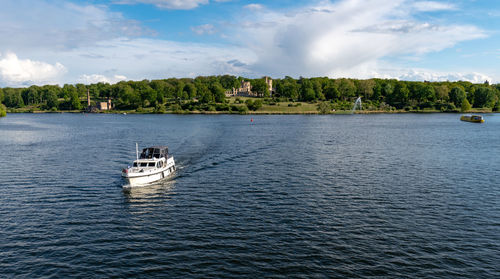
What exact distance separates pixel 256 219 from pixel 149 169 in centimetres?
2355

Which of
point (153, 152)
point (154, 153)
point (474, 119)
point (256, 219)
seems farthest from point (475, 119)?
point (256, 219)

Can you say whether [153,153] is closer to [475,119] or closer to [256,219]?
[256,219]

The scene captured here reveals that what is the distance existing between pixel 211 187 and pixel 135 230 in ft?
58.4

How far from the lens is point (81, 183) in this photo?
55469mm

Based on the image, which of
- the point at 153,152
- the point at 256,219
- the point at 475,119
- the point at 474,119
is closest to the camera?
the point at 256,219

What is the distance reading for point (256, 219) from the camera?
130 feet

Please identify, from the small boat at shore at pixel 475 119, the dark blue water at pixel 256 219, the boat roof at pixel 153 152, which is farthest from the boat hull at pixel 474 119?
the boat roof at pixel 153 152

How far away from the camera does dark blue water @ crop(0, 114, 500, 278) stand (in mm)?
29812

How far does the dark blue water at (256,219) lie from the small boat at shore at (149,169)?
2149 millimetres

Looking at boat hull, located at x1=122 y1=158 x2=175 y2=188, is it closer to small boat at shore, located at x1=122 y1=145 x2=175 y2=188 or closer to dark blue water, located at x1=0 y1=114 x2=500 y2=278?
small boat at shore, located at x1=122 y1=145 x2=175 y2=188

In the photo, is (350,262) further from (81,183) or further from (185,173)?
(81,183)

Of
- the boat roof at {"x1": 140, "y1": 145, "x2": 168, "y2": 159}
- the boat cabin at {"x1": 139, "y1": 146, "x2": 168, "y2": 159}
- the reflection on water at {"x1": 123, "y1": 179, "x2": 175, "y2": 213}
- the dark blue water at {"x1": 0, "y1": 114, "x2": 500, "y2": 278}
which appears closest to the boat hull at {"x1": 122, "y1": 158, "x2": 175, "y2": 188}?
the reflection on water at {"x1": 123, "y1": 179, "x2": 175, "y2": 213}

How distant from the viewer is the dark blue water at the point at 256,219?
2981 cm

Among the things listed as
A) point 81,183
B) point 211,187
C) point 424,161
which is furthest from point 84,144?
point 424,161
